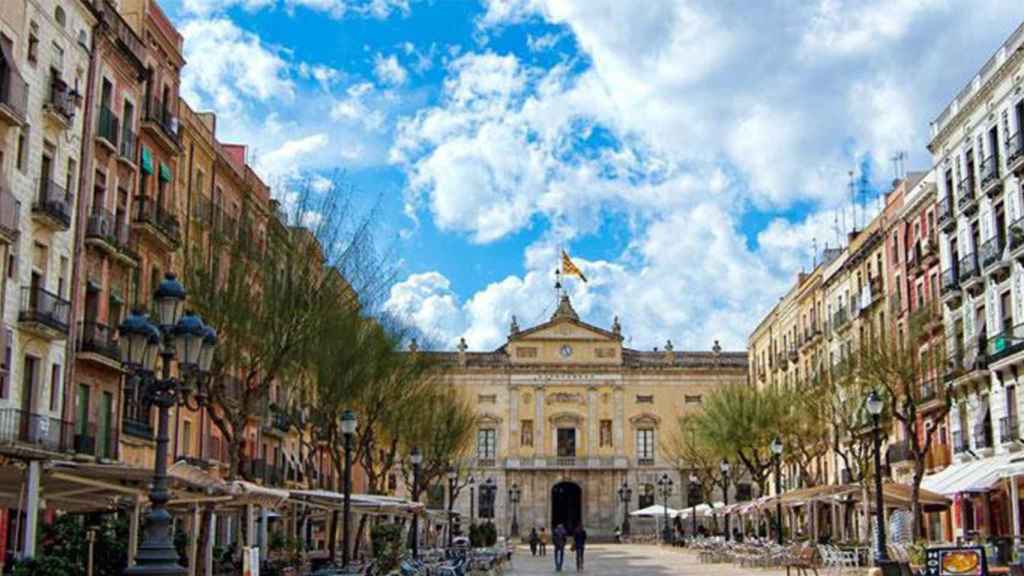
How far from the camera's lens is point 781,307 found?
2923 inches

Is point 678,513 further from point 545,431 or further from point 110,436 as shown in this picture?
point 110,436

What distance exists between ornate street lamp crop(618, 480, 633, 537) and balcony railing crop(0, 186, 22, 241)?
63.2m

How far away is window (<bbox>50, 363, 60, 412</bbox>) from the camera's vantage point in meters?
31.0

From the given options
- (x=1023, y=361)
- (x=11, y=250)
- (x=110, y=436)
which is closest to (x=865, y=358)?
(x=1023, y=361)

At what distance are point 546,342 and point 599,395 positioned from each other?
577 cm

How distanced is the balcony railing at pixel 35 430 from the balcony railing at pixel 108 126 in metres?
8.22

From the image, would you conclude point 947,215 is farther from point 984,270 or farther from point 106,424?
point 106,424

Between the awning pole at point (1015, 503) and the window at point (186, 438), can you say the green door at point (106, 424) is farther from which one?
the awning pole at point (1015, 503)

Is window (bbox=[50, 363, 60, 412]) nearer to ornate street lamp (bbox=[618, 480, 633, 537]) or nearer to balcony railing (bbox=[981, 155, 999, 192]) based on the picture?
balcony railing (bbox=[981, 155, 999, 192])

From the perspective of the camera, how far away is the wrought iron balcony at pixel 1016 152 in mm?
37031

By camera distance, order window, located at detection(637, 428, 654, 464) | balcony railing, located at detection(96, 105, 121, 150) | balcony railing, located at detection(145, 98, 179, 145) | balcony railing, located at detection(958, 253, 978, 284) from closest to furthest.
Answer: balcony railing, located at detection(96, 105, 121, 150)
balcony railing, located at detection(145, 98, 179, 145)
balcony railing, located at detection(958, 253, 978, 284)
window, located at detection(637, 428, 654, 464)

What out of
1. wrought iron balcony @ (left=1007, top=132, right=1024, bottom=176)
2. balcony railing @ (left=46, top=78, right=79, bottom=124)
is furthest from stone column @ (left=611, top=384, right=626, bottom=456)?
balcony railing @ (left=46, top=78, right=79, bottom=124)

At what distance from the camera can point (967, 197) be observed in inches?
1658

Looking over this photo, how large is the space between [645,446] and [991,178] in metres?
55.5
